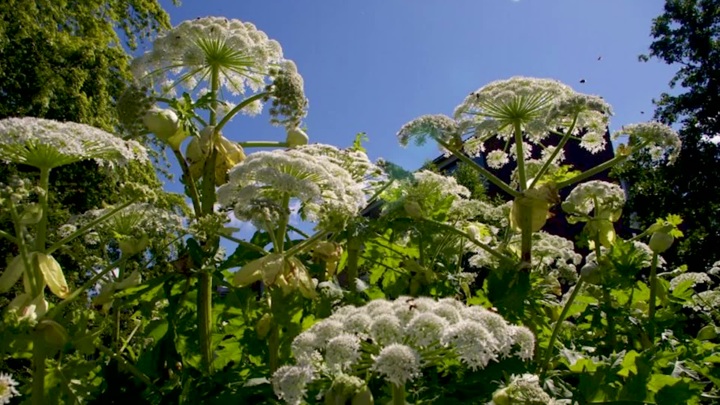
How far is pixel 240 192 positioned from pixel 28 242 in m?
0.85

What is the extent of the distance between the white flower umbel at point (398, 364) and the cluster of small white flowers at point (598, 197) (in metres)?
2.04

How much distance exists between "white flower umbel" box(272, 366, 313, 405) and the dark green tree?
21.3 metres

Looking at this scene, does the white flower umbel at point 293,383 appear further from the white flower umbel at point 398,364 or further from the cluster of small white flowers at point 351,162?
the cluster of small white flowers at point 351,162

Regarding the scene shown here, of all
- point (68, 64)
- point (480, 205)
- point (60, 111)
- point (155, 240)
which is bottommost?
point (155, 240)

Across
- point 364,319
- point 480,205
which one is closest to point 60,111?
point 480,205

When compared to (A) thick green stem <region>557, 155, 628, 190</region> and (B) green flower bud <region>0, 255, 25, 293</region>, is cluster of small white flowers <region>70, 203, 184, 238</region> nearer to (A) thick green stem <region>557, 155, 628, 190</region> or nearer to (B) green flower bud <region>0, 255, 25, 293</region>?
(B) green flower bud <region>0, 255, 25, 293</region>

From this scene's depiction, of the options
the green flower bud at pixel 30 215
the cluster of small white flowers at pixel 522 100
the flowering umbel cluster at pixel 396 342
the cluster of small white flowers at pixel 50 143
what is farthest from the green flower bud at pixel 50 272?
the cluster of small white flowers at pixel 522 100

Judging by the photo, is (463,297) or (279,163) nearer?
(279,163)

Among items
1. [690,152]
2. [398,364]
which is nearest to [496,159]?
[398,364]

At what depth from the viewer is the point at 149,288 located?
2.82 meters

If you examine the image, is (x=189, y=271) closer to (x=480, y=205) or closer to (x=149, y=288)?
(x=149, y=288)

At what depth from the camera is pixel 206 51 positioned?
3.42m

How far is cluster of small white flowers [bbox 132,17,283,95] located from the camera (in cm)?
336

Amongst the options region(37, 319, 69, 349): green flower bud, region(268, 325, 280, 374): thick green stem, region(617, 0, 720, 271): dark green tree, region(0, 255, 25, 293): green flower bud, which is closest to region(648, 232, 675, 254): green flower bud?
region(268, 325, 280, 374): thick green stem
